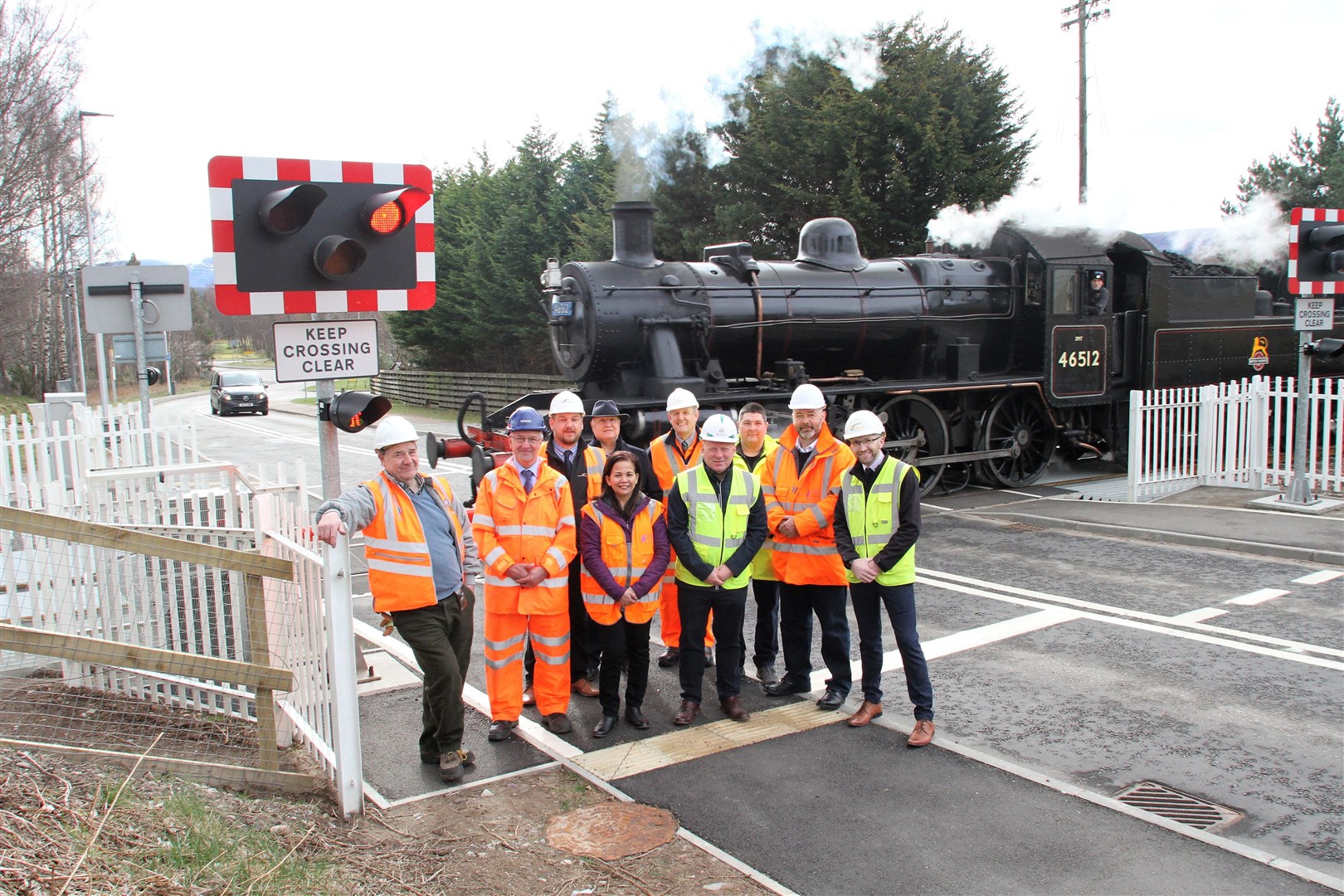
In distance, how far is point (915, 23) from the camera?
22.2m

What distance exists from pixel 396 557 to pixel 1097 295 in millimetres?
12175

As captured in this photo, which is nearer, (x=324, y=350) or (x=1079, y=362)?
(x=324, y=350)

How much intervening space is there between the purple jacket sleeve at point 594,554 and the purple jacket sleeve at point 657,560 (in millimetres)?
112

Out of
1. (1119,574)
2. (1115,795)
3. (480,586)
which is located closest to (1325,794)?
(1115,795)

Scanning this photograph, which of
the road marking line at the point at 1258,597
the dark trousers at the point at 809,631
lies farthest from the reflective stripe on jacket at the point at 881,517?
the road marking line at the point at 1258,597

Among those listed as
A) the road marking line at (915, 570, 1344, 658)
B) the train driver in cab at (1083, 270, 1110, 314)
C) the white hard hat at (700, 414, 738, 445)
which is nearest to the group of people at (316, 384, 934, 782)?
the white hard hat at (700, 414, 738, 445)

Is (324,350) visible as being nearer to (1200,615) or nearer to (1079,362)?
(1200,615)

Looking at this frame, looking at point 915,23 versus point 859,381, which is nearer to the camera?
point 859,381

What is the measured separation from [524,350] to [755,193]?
449 inches

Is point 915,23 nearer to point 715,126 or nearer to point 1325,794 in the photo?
point 715,126

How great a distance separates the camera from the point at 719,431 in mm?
5699

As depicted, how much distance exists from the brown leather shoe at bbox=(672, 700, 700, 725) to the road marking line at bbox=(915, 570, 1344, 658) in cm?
355

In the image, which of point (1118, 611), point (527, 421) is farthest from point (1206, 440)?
point (527, 421)

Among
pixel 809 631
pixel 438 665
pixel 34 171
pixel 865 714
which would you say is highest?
pixel 34 171
